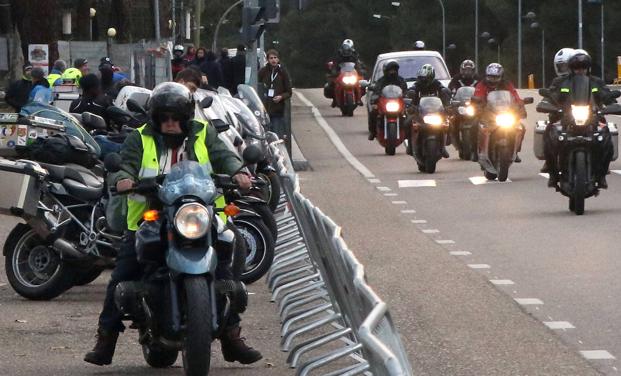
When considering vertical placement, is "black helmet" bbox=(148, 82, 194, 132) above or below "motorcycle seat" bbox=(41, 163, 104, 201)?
above

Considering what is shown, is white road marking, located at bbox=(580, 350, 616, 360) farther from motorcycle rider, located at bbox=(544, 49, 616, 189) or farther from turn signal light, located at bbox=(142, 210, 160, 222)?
motorcycle rider, located at bbox=(544, 49, 616, 189)

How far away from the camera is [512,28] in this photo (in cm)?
12369

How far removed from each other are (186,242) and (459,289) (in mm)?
4925

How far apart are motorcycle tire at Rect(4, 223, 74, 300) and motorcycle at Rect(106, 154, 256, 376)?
3968 mm

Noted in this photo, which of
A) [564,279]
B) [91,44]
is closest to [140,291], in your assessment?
[564,279]

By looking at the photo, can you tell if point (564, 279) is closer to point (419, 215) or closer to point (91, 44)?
point (419, 215)

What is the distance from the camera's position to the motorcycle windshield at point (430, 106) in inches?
1093

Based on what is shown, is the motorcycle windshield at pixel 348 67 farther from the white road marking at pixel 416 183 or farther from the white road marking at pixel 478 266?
the white road marking at pixel 478 266

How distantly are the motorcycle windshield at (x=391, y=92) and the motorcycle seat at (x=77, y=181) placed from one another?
18938 mm

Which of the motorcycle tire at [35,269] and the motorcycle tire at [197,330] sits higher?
the motorcycle tire at [197,330]

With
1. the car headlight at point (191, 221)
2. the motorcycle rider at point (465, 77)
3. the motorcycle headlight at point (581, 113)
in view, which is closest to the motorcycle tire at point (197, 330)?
the car headlight at point (191, 221)

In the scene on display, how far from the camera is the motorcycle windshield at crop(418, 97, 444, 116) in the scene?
27766 millimetres

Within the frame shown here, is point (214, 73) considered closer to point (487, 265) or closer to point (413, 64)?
point (413, 64)

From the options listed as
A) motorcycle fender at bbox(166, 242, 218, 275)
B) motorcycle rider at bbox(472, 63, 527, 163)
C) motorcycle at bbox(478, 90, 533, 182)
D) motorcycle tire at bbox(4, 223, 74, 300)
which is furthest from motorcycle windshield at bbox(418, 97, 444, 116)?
motorcycle fender at bbox(166, 242, 218, 275)
